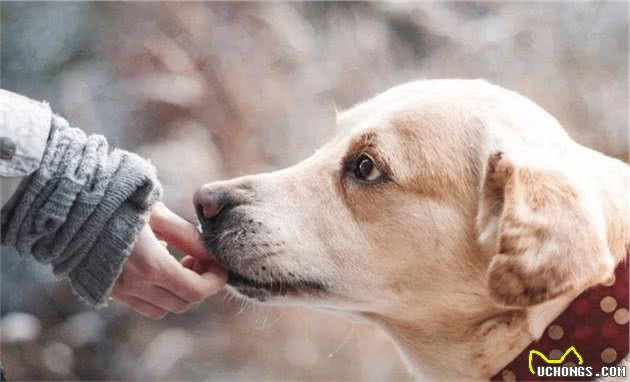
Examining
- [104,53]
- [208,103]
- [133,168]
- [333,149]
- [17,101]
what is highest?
[17,101]

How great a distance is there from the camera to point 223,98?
221cm

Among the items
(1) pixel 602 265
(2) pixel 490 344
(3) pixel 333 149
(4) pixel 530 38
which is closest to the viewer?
(1) pixel 602 265

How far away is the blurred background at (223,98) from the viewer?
2.12 meters

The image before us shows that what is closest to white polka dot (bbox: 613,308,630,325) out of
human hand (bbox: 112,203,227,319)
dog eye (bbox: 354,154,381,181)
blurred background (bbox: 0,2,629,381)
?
dog eye (bbox: 354,154,381,181)

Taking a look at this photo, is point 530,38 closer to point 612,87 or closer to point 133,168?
point 612,87

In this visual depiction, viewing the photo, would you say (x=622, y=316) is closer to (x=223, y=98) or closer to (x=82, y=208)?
(x=82, y=208)

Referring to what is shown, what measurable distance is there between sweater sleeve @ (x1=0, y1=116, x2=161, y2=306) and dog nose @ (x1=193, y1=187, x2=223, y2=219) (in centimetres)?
15

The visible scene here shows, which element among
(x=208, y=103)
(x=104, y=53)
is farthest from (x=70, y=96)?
(x=208, y=103)

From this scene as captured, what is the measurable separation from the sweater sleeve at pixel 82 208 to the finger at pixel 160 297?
0.07m

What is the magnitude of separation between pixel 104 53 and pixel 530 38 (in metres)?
1.22

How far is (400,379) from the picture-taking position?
2.13 meters

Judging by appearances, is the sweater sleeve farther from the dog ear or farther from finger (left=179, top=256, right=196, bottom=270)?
the dog ear

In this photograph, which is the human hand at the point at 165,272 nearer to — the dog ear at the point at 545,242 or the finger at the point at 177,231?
the finger at the point at 177,231

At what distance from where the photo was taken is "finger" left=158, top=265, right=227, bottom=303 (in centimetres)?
117
